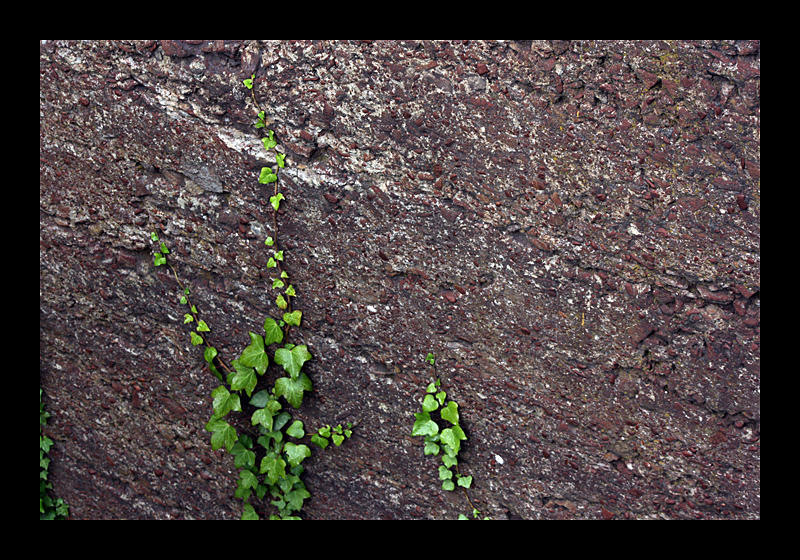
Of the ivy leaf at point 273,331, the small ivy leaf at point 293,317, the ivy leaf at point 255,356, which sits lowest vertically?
the ivy leaf at point 255,356

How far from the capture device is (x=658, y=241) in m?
1.71

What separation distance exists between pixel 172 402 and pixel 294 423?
0.59 meters

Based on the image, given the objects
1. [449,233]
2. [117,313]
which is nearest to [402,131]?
[449,233]

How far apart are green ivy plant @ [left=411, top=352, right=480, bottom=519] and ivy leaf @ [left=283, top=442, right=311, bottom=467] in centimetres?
48

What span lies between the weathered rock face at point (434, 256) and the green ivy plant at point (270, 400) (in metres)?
0.06

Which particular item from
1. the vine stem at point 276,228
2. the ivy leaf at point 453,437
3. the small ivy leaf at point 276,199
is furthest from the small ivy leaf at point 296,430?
the small ivy leaf at point 276,199

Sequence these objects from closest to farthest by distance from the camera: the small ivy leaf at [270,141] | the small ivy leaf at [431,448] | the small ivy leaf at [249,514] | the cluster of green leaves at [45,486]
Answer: the small ivy leaf at [270,141] → the small ivy leaf at [431,448] → the small ivy leaf at [249,514] → the cluster of green leaves at [45,486]

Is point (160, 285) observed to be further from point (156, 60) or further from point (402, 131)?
point (402, 131)

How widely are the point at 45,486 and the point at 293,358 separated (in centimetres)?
147

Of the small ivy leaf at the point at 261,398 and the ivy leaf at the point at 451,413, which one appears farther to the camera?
the small ivy leaf at the point at 261,398

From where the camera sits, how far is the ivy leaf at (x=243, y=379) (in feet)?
6.48

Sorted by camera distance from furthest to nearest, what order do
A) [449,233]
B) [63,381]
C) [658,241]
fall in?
[63,381] → [449,233] → [658,241]

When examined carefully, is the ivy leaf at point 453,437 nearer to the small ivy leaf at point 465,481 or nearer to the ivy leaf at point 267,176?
the small ivy leaf at point 465,481

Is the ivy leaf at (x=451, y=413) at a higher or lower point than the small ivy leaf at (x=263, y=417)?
higher
